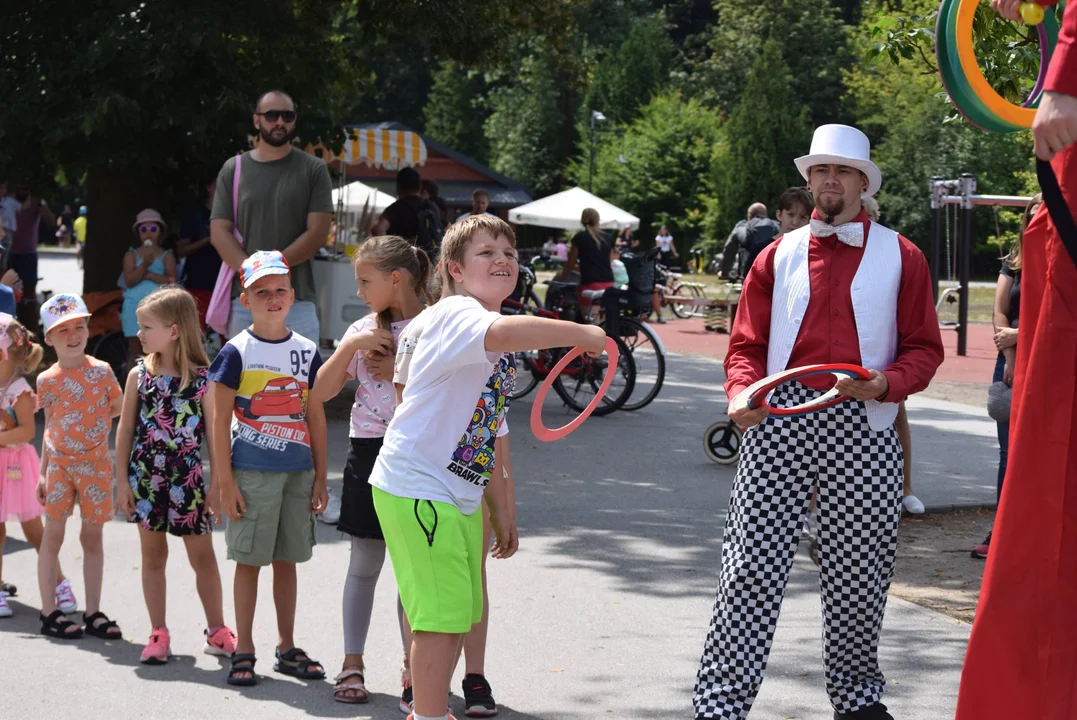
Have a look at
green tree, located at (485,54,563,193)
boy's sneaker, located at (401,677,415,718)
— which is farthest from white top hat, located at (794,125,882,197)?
green tree, located at (485,54,563,193)

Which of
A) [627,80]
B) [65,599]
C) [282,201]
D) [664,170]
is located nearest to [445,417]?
[65,599]

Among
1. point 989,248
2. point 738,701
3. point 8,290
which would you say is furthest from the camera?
point 989,248

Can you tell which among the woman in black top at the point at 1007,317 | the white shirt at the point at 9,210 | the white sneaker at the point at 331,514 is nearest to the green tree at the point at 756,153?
the white shirt at the point at 9,210

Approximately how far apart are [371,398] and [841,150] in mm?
1935

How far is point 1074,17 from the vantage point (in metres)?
2.71

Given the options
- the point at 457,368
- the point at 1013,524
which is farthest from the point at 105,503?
the point at 1013,524

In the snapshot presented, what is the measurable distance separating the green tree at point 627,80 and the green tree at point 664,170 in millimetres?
7133

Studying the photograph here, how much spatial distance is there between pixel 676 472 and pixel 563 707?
507 cm

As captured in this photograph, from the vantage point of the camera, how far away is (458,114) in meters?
78.0

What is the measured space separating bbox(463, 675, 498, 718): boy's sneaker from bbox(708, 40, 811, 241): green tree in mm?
48485

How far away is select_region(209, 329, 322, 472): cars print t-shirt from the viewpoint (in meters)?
5.48

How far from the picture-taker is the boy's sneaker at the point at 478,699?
507cm

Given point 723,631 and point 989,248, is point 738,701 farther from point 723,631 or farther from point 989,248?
point 989,248

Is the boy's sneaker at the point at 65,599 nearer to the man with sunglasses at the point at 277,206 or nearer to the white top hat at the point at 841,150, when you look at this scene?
the man with sunglasses at the point at 277,206
